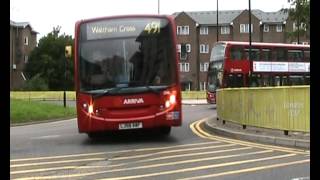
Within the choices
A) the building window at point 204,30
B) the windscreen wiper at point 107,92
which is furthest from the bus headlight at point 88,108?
the building window at point 204,30

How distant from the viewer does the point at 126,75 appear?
15.3 m

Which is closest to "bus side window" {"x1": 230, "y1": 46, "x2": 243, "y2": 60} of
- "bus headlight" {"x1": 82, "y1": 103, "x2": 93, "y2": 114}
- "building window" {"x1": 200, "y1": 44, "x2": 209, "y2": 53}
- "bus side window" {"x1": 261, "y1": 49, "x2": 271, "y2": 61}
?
"bus side window" {"x1": 261, "y1": 49, "x2": 271, "y2": 61}

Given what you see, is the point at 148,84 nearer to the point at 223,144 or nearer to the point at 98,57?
the point at 98,57

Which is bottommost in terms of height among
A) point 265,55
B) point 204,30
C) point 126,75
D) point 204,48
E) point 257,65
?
point 126,75

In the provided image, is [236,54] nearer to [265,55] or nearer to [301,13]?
[265,55]

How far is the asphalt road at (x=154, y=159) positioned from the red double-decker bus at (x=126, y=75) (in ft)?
2.17

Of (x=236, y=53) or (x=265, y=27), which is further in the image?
(x=265, y=27)

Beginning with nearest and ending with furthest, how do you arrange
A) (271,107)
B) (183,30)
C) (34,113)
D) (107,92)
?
1. (107,92)
2. (271,107)
3. (34,113)
4. (183,30)

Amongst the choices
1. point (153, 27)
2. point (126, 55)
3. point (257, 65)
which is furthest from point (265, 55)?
point (126, 55)

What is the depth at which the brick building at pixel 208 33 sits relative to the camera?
301 ft

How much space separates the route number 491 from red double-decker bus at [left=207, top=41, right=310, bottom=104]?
829 inches

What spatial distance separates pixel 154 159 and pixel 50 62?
79.5 meters

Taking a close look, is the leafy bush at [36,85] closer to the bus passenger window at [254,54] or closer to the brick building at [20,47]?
the brick building at [20,47]

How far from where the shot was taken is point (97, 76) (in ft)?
50.1
